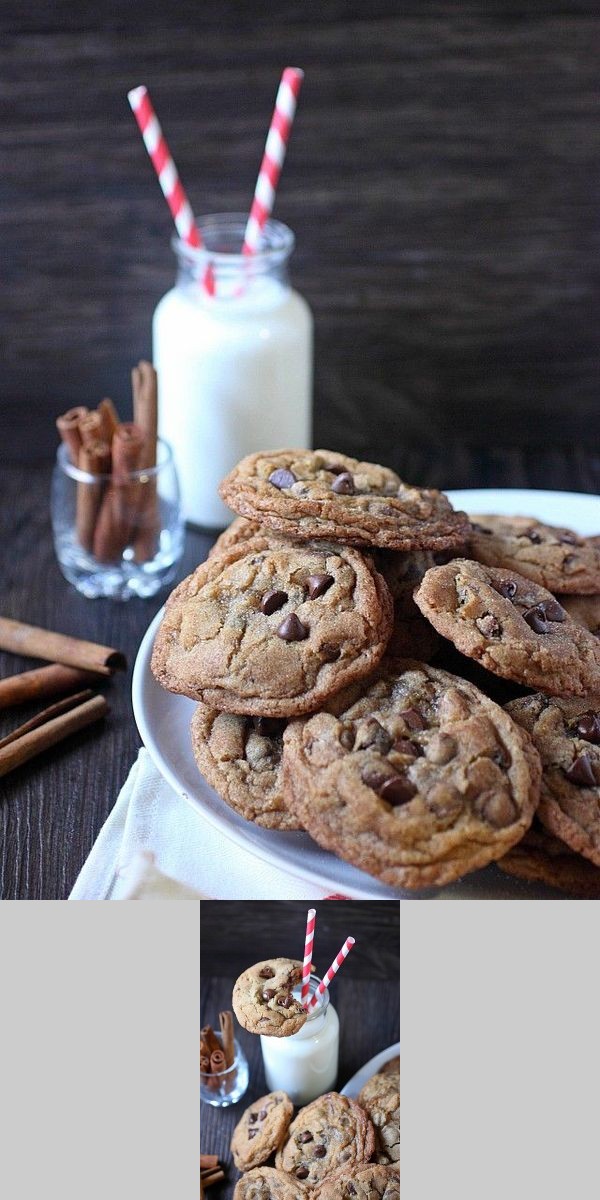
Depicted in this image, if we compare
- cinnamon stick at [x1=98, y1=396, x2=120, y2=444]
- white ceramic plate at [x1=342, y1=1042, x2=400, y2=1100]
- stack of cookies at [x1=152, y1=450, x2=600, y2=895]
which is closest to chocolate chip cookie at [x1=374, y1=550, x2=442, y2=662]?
stack of cookies at [x1=152, y1=450, x2=600, y2=895]

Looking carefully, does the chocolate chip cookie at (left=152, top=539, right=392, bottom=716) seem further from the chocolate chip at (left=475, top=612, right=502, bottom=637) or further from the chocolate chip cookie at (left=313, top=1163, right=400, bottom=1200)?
the chocolate chip cookie at (left=313, top=1163, right=400, bottom=1200)

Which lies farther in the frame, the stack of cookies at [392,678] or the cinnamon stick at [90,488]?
the cinnamon stick at [90,488]

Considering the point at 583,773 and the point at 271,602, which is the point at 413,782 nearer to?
the point at 583,773

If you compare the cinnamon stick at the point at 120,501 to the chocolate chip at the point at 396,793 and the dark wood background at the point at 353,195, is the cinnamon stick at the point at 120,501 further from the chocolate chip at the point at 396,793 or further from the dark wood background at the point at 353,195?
the chocolate chip at the point at 396,793

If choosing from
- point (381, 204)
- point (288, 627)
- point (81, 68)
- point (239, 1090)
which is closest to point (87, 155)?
point (81, 68)

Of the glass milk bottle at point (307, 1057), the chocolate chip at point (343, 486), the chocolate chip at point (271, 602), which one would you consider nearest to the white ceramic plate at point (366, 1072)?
the glass milk bottle at point (307, 1057)
